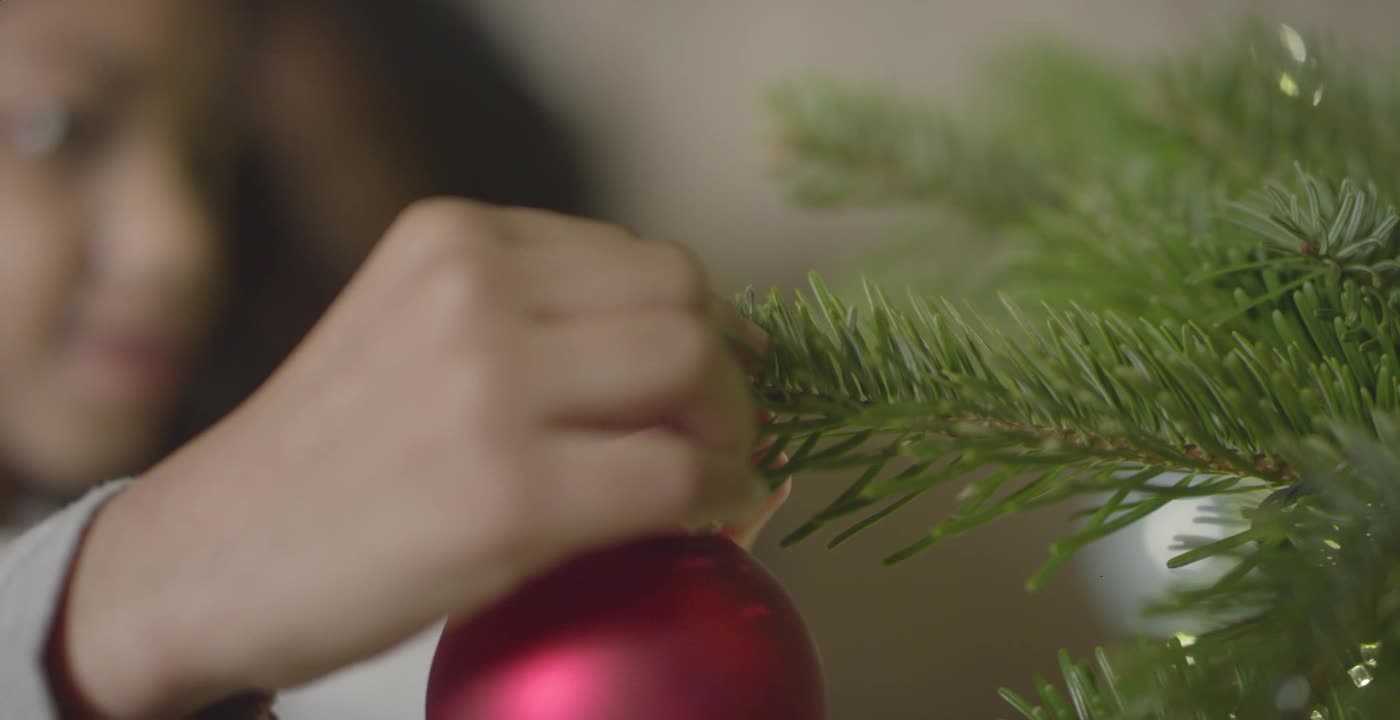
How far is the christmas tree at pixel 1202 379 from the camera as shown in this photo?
12 cm

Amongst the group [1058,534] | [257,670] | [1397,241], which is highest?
[1397,241]

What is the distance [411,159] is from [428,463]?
0.40m

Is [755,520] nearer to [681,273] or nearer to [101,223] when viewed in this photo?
[681,273]

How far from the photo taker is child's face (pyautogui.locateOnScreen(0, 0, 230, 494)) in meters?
0.44

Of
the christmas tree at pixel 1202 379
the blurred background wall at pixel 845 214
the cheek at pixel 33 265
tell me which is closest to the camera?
the christmas tree at pixel 1202 379

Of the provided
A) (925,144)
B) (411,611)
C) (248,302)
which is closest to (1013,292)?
(925,144)

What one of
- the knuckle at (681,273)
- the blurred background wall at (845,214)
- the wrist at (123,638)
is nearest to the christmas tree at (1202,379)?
the knuckle at (681,273)

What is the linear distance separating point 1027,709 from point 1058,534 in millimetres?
612

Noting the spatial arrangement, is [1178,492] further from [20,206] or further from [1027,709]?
[20,206]

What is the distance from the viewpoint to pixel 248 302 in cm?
50

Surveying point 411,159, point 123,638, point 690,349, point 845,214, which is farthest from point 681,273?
point 845,214

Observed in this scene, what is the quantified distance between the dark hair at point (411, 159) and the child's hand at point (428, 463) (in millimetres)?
285

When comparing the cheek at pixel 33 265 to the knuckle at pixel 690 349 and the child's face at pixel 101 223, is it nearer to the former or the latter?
the child's face at pixel 101 223

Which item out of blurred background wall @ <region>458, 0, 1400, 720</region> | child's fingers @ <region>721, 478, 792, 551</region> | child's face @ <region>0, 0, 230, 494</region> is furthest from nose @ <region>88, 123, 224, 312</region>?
child's fingers @ <region>721, 478, 792, 551</region>
